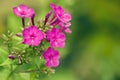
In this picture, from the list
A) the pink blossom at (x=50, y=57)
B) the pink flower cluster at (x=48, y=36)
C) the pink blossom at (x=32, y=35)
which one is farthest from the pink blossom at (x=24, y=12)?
the pink blossom at (x=50, y=57)

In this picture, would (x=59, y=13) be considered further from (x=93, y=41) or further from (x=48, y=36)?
(x=93, y=41)

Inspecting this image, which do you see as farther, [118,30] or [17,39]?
[118,30]

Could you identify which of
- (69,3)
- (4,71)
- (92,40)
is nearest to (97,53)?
(92,40)

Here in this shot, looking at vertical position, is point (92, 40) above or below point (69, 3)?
below

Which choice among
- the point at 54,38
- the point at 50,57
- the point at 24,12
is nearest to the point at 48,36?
the point at 54,38

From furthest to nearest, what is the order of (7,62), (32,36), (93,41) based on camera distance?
(93,41), (7,62), (32,36)

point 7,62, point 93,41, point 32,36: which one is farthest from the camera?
point 93,41

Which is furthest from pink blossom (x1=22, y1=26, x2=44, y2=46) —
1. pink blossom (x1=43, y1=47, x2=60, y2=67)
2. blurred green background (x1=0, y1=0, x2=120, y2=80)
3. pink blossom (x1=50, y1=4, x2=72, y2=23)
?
blurred green background (x1=0, y1=0, x2=120, y2=80)

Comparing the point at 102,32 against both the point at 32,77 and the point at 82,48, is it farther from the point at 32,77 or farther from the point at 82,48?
the point at 32,77
